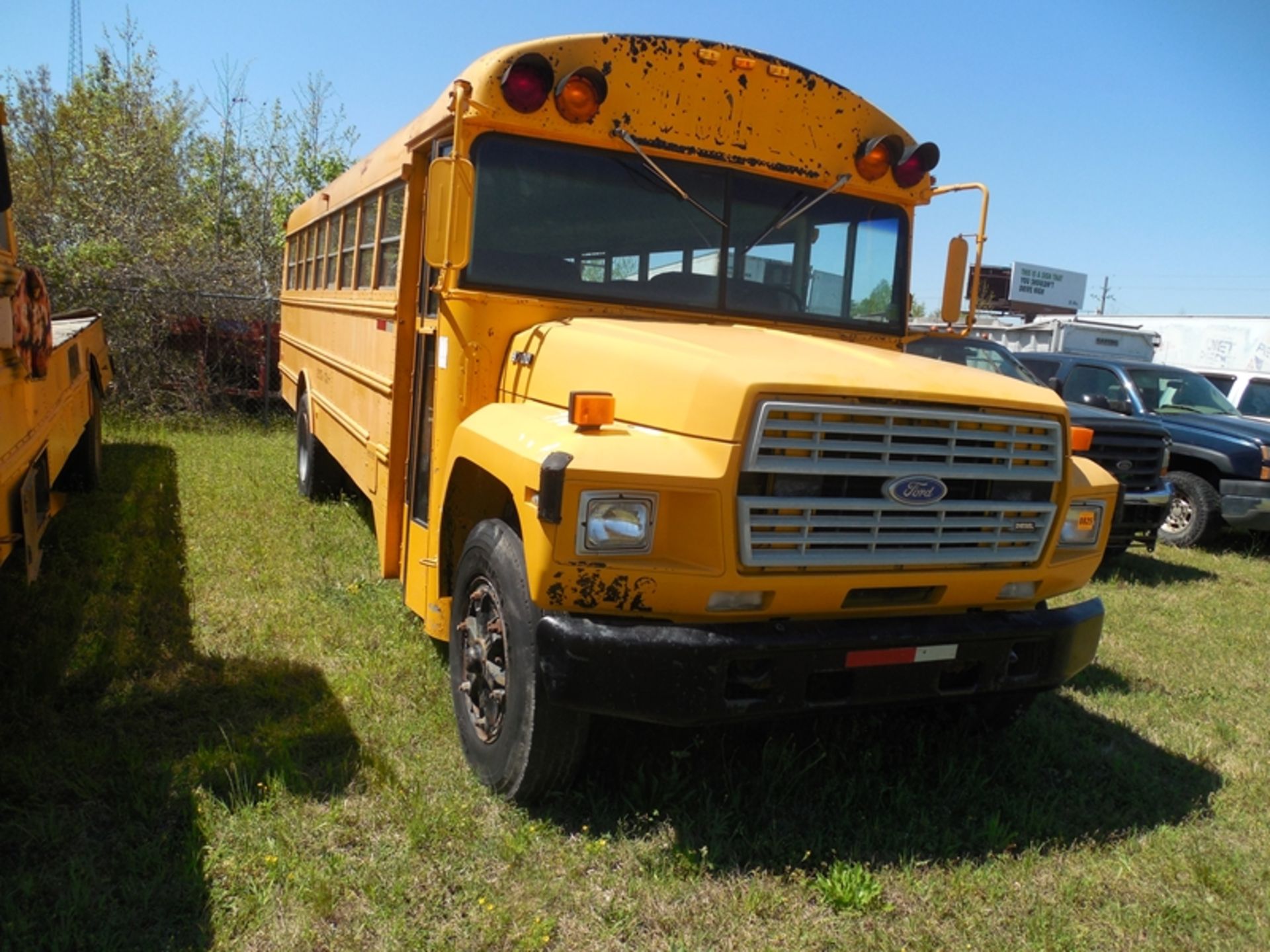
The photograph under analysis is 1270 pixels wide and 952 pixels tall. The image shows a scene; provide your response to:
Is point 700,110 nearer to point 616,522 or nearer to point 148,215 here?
point 616,522

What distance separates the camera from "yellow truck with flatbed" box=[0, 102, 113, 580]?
3686 millimetres

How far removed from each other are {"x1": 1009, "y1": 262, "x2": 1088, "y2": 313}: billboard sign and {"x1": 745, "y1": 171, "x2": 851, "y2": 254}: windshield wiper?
32.4 metres

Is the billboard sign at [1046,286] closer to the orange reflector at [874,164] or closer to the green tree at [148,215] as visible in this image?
the green tree at [148,215]

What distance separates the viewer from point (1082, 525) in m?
3.42

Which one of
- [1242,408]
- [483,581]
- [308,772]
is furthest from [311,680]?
[1242,408]

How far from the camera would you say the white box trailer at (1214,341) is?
18500mm

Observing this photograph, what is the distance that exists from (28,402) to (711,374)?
333 centimetres

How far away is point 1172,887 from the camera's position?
307cm

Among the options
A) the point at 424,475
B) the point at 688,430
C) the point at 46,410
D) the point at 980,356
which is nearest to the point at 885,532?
the point at 688,430

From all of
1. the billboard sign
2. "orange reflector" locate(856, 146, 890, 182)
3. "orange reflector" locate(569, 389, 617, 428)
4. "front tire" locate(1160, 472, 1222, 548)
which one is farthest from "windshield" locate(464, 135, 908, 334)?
the billboard sign

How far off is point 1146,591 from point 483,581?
19.0ft

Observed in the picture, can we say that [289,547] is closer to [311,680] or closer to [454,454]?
[311,680]

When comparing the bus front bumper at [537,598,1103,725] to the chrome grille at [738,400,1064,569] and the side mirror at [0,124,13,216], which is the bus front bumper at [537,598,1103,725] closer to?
the chrome grille at [738,400,1064,569]

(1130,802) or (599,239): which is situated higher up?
(599,239)
